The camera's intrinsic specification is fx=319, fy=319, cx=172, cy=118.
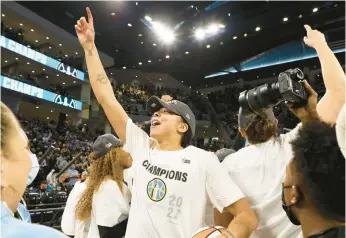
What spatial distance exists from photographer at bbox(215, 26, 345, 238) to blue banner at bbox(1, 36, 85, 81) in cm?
1879

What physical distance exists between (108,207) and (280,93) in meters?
1.48

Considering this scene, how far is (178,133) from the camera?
2.11m

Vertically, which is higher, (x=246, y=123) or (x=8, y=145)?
(x=246, y=123)

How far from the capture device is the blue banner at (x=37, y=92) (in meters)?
17.8

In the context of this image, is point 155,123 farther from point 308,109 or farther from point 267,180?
point 308,109

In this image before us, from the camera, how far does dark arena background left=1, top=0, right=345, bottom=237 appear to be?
18266mm

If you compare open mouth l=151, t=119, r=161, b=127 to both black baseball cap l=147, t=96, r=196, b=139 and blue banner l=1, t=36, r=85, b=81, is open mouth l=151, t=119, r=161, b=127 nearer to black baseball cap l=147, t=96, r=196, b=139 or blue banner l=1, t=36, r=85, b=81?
black baseball cap l=147, t=96, r=196, b=139

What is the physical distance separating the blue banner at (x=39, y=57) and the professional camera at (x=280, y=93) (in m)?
18.9

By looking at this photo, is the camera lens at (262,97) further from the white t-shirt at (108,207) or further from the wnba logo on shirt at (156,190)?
the white t-shirt at (108,207)

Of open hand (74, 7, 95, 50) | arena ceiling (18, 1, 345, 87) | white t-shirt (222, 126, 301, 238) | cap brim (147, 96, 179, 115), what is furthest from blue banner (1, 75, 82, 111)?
white t-shirt (222, 126, 301, 238)

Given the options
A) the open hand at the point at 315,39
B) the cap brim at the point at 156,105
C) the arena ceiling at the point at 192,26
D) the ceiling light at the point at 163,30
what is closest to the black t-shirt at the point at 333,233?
the open hand at the point at 315,39

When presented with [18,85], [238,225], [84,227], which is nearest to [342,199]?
[238,225]

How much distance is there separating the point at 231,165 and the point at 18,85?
749 inches

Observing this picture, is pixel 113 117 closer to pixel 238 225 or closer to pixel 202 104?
pixel 238 225
